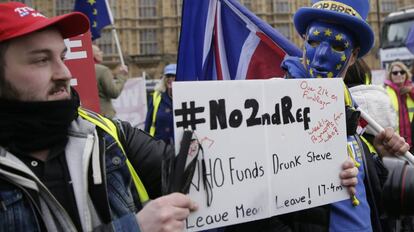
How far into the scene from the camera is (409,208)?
162cm

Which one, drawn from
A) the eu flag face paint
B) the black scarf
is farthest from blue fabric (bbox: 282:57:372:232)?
the black scarf

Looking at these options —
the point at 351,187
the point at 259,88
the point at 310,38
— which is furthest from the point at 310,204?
the point at 310,38

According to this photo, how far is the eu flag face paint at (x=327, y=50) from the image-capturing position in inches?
75.0

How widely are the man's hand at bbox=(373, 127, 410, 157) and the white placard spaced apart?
0.36 m

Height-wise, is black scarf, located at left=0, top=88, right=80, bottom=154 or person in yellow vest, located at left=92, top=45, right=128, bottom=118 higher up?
black scarf, located at left=0, top=88, right=80, bottom=154

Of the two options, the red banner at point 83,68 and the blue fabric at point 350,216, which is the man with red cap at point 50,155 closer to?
the blue fabric at point 350,216

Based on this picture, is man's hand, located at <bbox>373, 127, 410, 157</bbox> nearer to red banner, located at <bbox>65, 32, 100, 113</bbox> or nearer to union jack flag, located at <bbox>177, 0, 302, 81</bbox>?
union jack flag, located at <bbox>177, 0, 302, 81</bbox>

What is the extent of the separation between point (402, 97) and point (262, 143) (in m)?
4.43

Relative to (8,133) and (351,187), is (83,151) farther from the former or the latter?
(351,187)

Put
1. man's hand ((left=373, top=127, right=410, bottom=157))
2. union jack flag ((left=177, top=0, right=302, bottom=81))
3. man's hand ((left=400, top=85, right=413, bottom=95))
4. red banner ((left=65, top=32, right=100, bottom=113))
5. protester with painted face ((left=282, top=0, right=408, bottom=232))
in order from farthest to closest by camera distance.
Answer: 1. man's hand ((left=400, top=85, right=413, bottom=95))
2. red banner ((left=65, top=32, right=100, bottom=113))
3. union jack flag ((left=177, top=0, right=302, bottom=81))
4. man's hand ((left=373, top=127, right=410, bottom=157))
5. protester with painted face ((left=282, top=0, right=408, bottom=232))

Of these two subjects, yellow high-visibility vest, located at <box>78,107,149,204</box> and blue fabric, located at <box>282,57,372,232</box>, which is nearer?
yellow high-visibility vest, located at <box>78,107,149,204</box>

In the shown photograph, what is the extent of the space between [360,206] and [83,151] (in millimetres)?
970

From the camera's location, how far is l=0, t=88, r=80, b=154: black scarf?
3.80 feet

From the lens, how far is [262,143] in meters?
1.50
